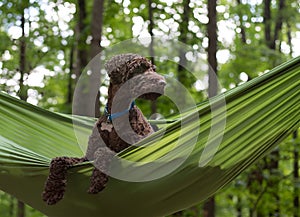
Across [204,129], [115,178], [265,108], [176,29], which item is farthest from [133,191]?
[176,29]

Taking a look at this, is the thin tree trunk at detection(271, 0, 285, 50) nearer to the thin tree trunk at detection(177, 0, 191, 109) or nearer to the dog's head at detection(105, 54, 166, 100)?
the thin tree trunk at detection(177, 0, 191, 109)

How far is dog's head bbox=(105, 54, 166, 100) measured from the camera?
173 cm

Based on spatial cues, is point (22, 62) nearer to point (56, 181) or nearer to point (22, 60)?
point (22, 60)

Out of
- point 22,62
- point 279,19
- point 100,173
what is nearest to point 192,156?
point 100,173

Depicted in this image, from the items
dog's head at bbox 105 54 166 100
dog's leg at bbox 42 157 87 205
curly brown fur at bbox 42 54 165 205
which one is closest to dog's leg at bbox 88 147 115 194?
curly brown fur at bbox 42 54 165 205

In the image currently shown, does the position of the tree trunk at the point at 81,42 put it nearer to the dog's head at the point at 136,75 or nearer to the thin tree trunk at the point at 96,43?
the thin tree trunk at the point at 96,43

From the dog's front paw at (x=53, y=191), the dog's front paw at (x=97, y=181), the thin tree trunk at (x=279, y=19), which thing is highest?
the dog's front paw at (x=97, y=181)

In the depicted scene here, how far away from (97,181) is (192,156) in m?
0.32

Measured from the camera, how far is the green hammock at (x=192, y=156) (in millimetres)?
1744

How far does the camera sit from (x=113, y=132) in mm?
1889

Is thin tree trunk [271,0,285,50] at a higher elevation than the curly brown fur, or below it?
below

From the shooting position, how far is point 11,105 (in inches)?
94.2

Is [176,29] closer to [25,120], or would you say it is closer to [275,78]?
[25,120]

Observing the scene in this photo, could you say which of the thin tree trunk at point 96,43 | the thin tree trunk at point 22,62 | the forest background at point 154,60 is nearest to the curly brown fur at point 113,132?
the thin tree trunk at point 96,43
